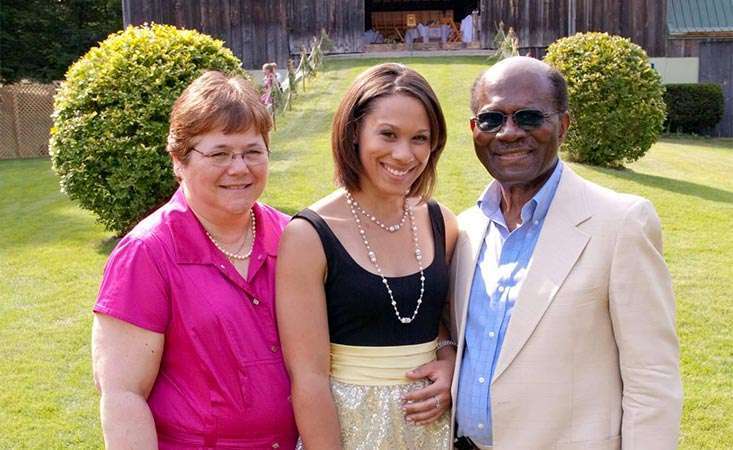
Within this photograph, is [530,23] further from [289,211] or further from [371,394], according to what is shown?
[371,394]

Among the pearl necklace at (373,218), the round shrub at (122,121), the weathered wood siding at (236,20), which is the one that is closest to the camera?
the pearl necklace at (373,218)

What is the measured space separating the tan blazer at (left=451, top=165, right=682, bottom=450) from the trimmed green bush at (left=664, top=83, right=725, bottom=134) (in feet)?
74.0

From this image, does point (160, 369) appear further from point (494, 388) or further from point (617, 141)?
point (617, 141)

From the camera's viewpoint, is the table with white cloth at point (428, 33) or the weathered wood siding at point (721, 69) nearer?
the weathered wood siding at point (721, 69)

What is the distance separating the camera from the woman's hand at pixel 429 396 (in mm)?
2936

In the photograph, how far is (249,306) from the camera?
2.79 metres

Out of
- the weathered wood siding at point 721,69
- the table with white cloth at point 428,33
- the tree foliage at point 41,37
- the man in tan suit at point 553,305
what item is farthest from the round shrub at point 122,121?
the table with white cloth at point 428,33

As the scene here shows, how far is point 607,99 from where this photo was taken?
43.7 ft

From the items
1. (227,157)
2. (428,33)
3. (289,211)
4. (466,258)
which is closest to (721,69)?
(428,33)

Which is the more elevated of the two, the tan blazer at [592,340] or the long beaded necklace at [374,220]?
the long beaded necklace at [374,220]

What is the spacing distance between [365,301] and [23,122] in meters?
24.4

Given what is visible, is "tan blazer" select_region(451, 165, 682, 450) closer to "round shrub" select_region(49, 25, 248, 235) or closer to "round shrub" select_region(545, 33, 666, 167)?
"round shrub" select_region(49, 25, 248, 235)

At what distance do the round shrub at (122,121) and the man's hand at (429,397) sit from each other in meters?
6.91

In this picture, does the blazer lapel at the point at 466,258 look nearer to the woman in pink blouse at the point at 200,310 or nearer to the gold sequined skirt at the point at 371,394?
the gold sequined skirt at the point at 371,394
